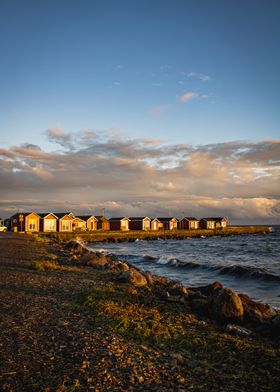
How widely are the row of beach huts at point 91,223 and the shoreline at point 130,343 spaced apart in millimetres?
72551

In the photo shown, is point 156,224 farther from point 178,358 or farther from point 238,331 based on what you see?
point 178,358

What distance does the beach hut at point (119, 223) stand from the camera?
103 metres

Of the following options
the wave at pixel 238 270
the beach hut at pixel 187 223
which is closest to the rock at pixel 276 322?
the wave at pixel 238 270

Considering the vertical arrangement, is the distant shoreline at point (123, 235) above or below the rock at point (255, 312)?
below

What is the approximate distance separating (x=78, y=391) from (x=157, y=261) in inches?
1095

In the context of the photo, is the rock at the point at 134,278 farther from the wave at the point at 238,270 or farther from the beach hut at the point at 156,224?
the beach hut at the point at 156,224

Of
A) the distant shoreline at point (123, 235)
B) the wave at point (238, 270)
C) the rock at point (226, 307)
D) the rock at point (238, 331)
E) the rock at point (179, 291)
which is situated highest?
the rock at point (226, 307)

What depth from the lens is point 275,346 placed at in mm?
7582

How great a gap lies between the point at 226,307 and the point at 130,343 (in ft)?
13.6

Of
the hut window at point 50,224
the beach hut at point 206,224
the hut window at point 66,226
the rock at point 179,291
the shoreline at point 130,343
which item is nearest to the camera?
the shoreline at point 130,343

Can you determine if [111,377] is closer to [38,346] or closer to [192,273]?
[38,346]

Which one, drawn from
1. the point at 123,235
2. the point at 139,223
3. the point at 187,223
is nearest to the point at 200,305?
the point at 123,235

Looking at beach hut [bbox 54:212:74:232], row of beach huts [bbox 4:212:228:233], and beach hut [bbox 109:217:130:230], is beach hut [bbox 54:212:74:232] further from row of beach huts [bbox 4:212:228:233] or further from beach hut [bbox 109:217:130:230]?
beach hut [bbox 109:217:130:230]

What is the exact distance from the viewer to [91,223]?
324 feet
